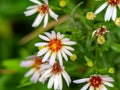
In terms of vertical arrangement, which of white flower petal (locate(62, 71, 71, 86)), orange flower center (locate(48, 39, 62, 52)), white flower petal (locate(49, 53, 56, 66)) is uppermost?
orange flower center (locate(48, 39, 62, 52))

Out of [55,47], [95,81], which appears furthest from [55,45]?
[95,81]

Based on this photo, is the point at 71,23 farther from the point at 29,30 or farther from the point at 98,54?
the point at 29,30

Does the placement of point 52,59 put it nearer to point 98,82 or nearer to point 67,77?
point 67,77

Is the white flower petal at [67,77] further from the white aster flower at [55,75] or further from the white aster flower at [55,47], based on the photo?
the white aster flower at [55,47]

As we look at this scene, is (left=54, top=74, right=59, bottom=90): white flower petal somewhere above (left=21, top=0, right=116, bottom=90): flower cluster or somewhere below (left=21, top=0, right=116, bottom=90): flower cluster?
below

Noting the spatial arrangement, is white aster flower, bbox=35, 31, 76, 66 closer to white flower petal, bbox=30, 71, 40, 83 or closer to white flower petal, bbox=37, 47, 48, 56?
white flower petal, bbox=37, 47, 48, 56

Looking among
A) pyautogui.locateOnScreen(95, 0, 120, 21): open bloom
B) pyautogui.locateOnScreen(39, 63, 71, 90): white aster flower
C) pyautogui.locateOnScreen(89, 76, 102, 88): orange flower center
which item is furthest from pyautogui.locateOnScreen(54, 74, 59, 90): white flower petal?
pyautogui.locateOnScreen(95, 0, 120, 21): open bloom

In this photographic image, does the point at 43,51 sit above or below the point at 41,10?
below

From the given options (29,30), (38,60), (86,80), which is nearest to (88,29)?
(86,80)
